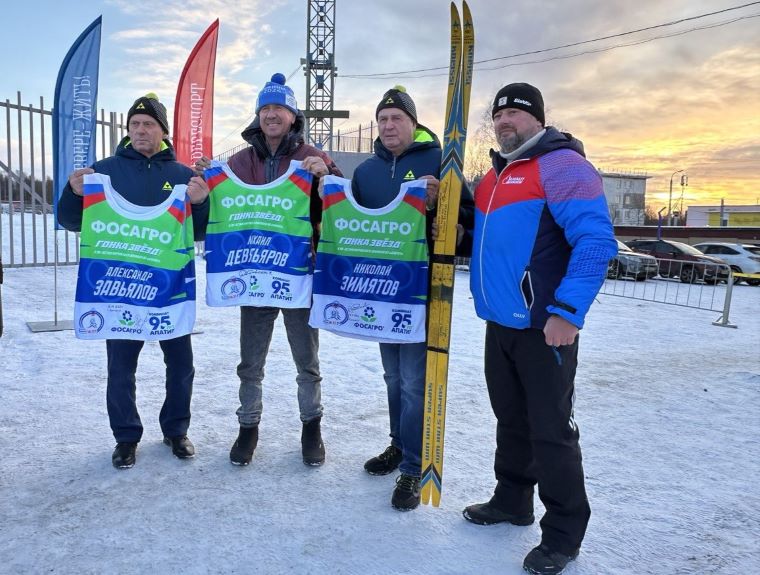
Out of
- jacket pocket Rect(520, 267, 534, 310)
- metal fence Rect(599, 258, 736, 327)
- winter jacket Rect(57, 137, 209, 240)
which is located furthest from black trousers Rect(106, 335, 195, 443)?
metal fence Rect(599, 258, 736, 327)

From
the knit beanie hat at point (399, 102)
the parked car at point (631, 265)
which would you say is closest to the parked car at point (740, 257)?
the parked car at point (631, 265)

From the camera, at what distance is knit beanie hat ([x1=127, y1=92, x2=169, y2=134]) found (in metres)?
3.46

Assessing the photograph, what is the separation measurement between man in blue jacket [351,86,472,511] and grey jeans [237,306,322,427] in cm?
62

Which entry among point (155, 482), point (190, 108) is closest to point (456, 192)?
point (155, 482)

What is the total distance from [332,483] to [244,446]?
0.65m

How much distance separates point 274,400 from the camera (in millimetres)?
4719

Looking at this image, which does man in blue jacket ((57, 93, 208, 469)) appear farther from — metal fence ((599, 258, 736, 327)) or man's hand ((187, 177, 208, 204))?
metal fence ((599, 258, 736, 327))

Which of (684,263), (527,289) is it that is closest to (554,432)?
(527,289)

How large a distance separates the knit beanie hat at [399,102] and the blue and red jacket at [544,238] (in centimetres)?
72

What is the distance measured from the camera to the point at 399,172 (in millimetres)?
3258

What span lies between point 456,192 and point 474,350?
14.3 ft

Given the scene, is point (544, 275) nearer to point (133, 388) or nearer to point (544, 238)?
point (544, 238)

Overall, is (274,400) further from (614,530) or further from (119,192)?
(614,530)

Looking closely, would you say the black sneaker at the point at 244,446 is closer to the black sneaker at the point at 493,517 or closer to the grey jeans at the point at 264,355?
the grey jeans at the point at 264,355
